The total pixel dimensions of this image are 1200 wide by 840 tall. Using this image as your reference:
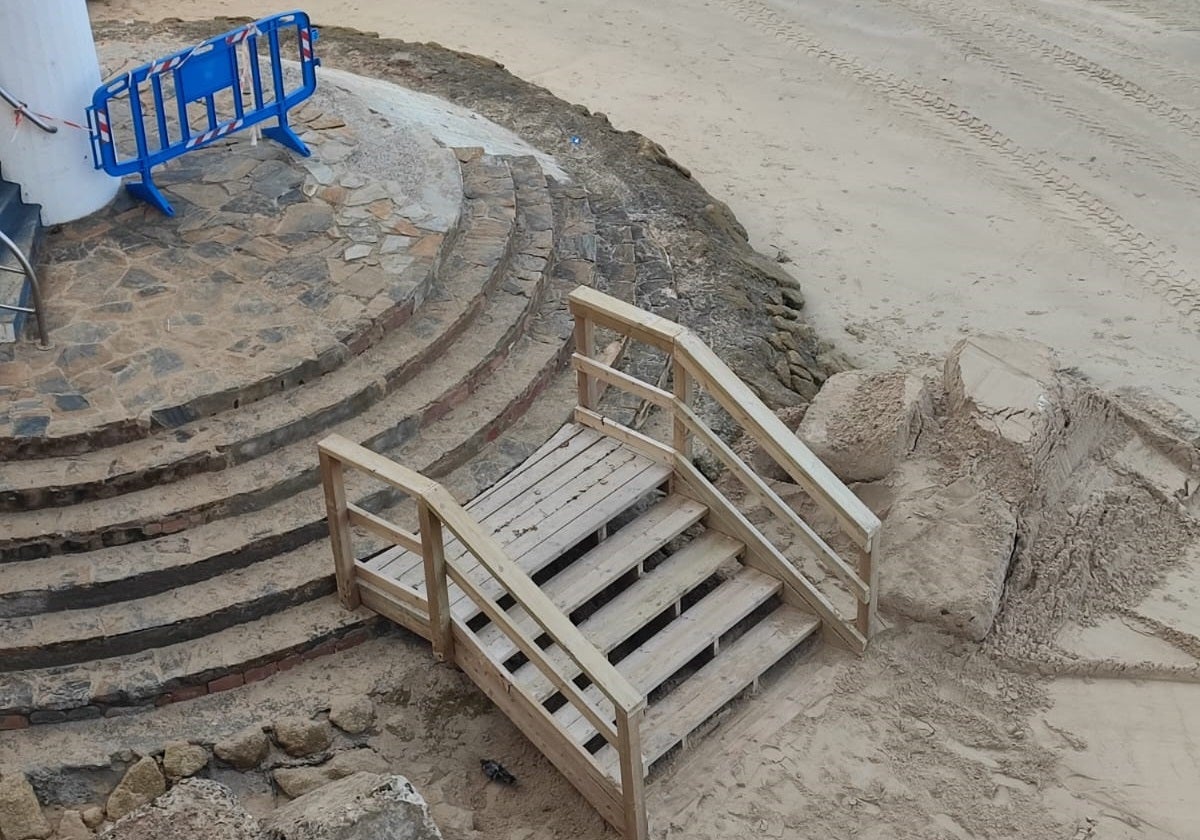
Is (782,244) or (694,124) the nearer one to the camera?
(782,244)

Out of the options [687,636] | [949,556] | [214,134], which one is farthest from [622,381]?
[214,134]

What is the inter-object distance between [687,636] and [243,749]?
1991 mm

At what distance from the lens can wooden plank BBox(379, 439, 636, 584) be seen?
6832 millimetres

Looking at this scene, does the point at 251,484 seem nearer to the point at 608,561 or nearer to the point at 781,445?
the point at 608,561

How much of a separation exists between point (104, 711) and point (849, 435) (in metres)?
3.83

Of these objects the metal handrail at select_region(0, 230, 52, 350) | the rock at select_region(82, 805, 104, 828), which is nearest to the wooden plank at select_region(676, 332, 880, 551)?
the metal handrail at select_region(0, 230, 52, 350)

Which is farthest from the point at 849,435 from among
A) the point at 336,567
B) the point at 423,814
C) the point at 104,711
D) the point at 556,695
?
the point at 104,711

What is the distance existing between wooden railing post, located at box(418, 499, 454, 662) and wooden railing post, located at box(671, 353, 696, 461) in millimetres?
1404

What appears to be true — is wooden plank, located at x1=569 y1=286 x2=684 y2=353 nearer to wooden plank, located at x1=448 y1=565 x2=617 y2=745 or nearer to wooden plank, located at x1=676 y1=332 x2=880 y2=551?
wooden plank, located at x1=676 y1=332 x2=880 y2=551

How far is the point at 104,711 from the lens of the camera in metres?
6.33

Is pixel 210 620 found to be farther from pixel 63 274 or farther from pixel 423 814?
pixel 63 274

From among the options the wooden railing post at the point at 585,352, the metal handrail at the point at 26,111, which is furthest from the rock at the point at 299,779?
the metal handrail at the point at 26,111

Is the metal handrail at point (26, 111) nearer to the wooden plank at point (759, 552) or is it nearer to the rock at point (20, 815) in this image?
the rock at point (20, 815)

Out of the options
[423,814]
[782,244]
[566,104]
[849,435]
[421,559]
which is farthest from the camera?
[566,104]
